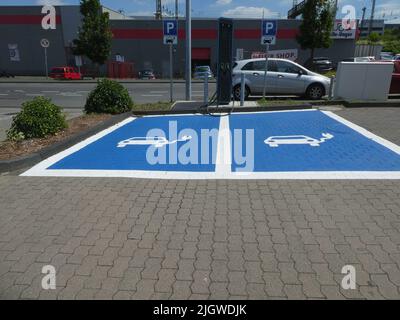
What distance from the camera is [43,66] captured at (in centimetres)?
4075

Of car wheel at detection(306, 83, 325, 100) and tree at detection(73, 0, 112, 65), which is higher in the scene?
tree at detection(73, 0, 112, 65)

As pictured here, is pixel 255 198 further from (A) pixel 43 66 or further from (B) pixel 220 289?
(A) pixel 43 66

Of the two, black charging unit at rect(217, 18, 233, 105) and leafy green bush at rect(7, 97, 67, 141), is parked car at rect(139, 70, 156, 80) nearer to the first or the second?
black charging unit at rect(217, 18, 233, 105)

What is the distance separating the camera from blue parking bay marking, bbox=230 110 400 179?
5.37m

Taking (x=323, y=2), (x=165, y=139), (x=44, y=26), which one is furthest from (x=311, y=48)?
(x=165, y=139)

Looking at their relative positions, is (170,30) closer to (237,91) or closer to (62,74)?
(237,91)

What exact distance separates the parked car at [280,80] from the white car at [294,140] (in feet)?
20.4

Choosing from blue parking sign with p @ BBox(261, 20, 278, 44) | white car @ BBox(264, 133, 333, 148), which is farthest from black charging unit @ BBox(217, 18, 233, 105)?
white car @ BBox(264, 133, 333, 148)

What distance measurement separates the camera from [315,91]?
44.0 feet

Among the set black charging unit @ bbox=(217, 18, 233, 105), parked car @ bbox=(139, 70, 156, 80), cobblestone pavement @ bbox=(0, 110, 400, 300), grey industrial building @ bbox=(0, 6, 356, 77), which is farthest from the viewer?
grey industrial building @ bbox=(0, 6, 356, 77)

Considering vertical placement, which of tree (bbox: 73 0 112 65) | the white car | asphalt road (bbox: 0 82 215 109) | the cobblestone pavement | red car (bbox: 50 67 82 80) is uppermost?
tree (bbox: 73 0 112 65)

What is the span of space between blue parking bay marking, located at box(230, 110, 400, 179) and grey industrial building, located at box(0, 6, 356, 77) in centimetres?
3168

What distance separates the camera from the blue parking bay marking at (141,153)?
5.62m
